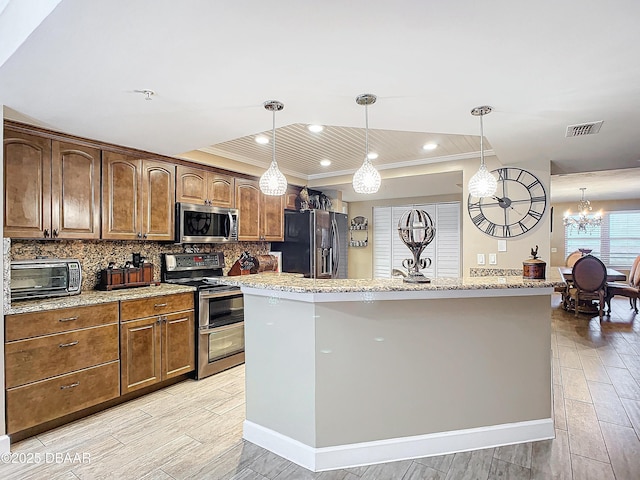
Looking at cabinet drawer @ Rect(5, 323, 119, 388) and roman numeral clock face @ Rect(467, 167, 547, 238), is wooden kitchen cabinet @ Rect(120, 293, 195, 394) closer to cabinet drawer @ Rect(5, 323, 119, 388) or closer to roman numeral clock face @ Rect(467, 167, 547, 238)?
cabinet drawer @ Rect(5, 323, 119, 388)

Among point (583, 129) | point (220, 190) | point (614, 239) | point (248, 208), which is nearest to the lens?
point (583, 129)

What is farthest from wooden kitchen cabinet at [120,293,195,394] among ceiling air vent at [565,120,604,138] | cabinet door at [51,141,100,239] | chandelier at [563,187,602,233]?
chandelier at [563,187,602,233]

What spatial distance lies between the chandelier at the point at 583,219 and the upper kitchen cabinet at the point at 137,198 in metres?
8.82

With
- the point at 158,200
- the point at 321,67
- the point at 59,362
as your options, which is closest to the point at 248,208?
the point at 158,200

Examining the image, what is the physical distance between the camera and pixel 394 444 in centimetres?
212

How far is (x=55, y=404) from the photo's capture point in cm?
245

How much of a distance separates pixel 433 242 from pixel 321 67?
506 centimetres

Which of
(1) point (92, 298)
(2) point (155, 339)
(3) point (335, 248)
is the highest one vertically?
(3) point (335, 248)

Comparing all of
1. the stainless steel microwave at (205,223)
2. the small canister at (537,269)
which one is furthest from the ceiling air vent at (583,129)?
the stainless steel microwave at (205,223)

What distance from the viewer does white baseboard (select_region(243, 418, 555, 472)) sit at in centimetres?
205

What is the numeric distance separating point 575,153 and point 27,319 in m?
4.63

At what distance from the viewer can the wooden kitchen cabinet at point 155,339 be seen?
285 centimetres

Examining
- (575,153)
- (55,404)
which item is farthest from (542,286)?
(55,404)

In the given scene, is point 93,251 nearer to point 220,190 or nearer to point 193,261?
point 193,261
